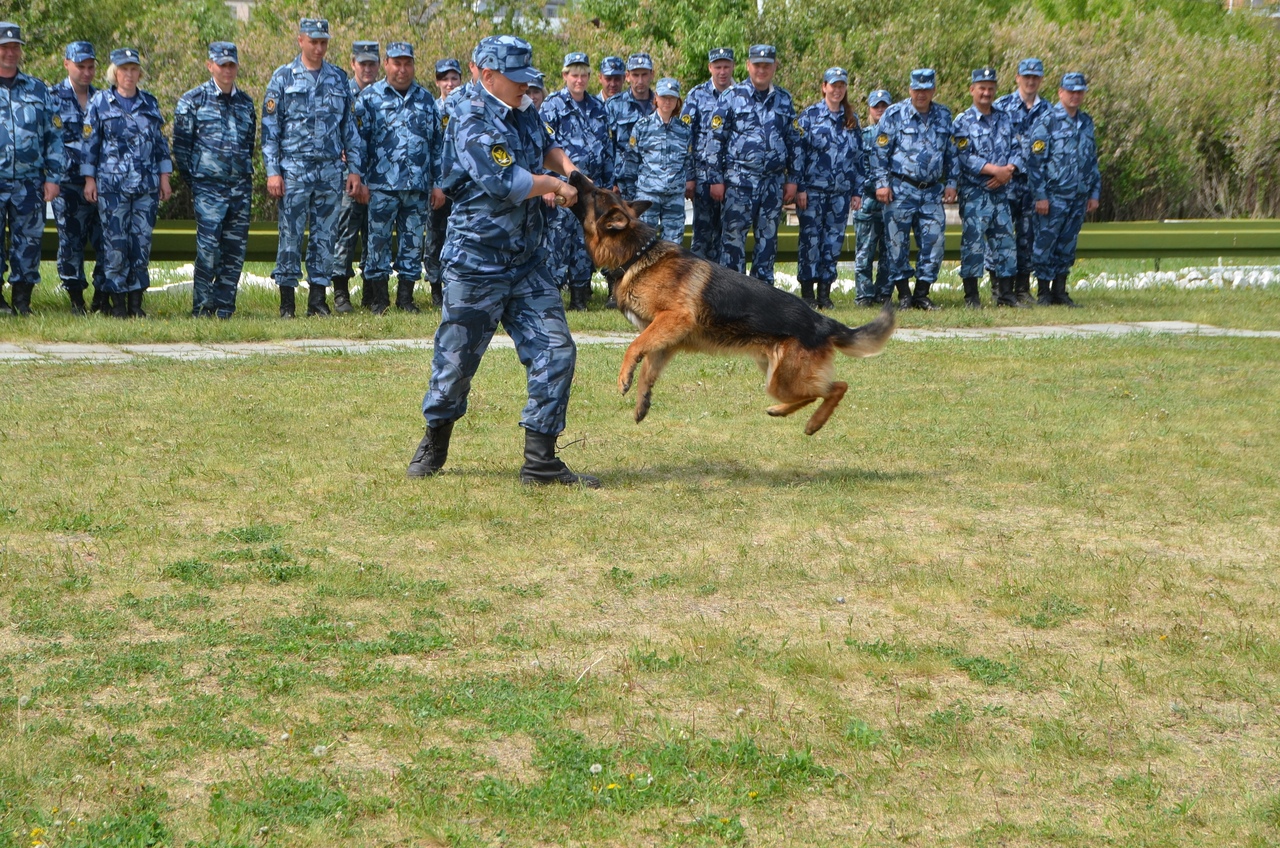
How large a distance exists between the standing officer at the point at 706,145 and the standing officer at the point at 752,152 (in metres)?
0.09

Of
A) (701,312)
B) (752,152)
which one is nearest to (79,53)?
(752,152)

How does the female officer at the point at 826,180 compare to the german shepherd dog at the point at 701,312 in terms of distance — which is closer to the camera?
the german shepherd dog at the point at 701,312

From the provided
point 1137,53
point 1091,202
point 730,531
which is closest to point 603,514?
point 730,531

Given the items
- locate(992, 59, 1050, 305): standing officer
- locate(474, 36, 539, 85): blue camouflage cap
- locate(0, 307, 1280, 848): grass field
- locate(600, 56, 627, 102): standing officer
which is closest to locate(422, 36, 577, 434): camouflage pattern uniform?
locate(474, 36, 539, 85): blue camouflage cap

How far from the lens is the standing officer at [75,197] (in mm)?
11859

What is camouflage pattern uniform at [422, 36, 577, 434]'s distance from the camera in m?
6.03

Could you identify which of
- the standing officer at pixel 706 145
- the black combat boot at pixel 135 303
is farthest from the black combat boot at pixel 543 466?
the standing officer at pixel 706 145

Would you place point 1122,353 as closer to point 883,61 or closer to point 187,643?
point 187,643

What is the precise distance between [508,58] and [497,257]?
35.8 inches

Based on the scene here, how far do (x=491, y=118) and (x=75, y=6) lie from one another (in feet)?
105

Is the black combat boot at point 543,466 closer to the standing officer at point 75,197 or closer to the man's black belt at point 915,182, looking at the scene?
the standing officer at point 75,197

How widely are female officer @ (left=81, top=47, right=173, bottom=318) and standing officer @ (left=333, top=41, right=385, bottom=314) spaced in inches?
64.2

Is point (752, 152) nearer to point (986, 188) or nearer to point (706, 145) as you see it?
point (706, 145)

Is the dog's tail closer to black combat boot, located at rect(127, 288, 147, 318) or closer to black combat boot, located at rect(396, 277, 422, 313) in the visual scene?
black combat boot, located at rect(396, 277, 422, 313)
